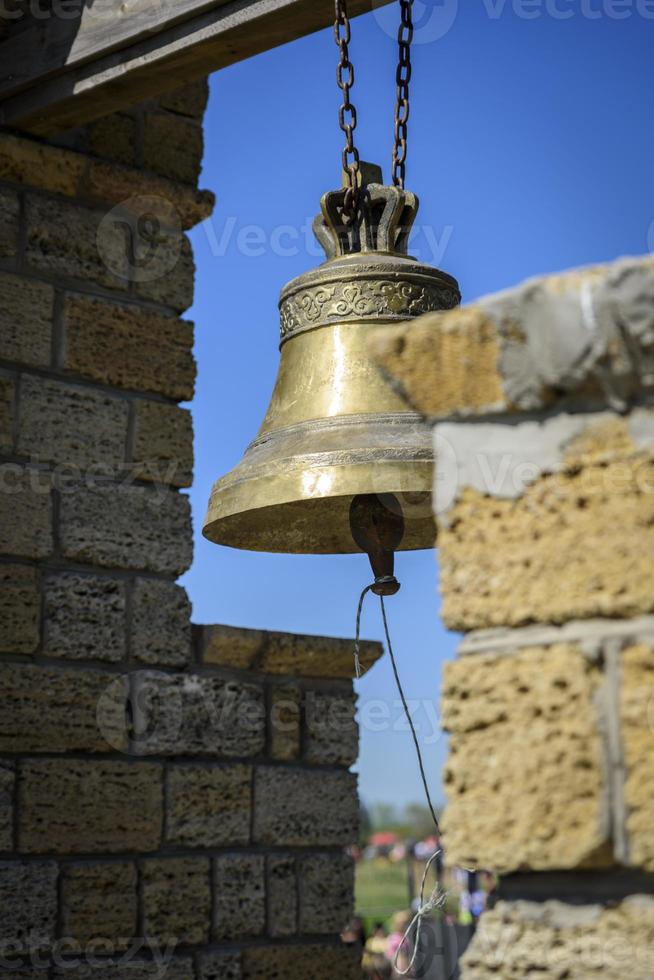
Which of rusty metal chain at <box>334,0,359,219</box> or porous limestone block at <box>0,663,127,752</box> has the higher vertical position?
rusty metal chain at <box>334,0,359,219</box>

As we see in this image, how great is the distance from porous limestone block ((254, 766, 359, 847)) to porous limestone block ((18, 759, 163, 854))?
0.38 m

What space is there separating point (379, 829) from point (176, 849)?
5998cm

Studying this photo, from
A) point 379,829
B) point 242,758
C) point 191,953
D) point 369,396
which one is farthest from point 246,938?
point 379,829

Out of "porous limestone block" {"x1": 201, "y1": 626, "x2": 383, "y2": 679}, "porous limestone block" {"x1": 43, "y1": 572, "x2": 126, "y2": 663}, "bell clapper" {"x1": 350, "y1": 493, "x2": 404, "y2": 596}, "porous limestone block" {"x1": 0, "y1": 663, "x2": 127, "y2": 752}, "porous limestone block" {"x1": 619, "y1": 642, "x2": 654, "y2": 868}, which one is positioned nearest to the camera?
"porous limestone block" {"x1": 619, "y1": 642, "x2": 654, "y2": 868}

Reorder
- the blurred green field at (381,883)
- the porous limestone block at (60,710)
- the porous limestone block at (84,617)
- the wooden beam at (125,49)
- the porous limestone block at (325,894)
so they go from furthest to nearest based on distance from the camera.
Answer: the blurred green field at (381,883), the porous limestone block at (325,894), the porous limestone block at (84,617), the porous limestone block at (60,710), the wooden beam at (125,49)

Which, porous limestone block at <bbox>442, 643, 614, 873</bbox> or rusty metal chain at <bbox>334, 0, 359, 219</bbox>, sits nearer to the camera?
porous limestone block at <bbox>442, 643, 614, 873</bbox>

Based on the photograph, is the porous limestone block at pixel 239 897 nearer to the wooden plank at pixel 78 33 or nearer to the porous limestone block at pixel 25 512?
the porous limestone block at pixel 25 512

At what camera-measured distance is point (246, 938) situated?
12.6ft

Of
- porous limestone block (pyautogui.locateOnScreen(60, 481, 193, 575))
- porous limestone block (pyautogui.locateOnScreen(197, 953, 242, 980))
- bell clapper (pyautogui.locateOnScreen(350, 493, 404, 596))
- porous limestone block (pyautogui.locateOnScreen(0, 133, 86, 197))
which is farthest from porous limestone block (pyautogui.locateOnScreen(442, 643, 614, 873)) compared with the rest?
porous limestone block (pyautogui.locateOnScreen(0, 133, 86, 197))

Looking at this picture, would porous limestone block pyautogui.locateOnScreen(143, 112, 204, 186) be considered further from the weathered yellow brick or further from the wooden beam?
the weathered yellow brick

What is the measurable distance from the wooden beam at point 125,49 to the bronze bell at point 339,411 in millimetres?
501

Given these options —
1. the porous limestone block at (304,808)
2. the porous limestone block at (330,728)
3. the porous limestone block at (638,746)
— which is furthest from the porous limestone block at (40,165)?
the porous limestone block at (638,746)

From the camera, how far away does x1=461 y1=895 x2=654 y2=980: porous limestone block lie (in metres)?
1.31

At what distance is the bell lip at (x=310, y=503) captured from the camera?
2.71 metres
